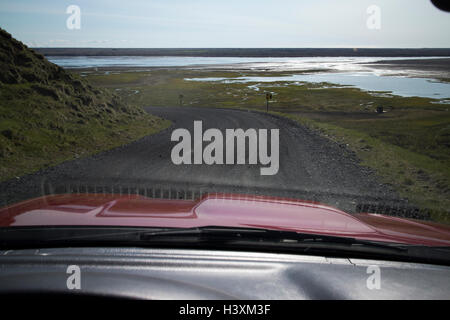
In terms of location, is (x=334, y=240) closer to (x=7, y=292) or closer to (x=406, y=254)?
(x=406, y=254)

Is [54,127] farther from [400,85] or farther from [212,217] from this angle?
[400,85]

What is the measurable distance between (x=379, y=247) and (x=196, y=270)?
129 cm

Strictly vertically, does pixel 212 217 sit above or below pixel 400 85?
below

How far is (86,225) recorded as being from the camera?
251 cm

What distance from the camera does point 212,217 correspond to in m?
2.85

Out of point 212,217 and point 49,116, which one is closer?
point 212,217

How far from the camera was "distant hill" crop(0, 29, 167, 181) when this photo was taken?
12156mm

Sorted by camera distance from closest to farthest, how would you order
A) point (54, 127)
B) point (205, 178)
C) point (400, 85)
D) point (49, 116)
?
1. point (205, 178)
2. point (54, 127)
3. point (49, 116)
4. point (400, 85)

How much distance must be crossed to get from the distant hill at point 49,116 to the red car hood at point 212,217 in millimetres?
7517

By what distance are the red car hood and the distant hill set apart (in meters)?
7.52

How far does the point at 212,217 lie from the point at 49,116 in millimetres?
15972

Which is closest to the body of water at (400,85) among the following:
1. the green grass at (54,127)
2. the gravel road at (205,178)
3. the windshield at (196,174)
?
the windshield at (196,174)

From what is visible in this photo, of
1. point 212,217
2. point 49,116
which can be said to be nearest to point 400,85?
point 49,116

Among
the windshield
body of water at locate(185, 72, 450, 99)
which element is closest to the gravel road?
the windshield
